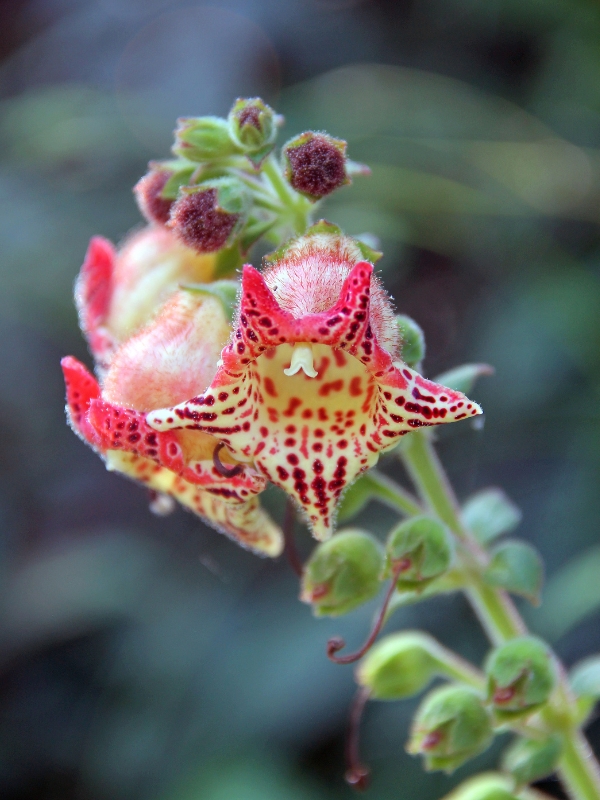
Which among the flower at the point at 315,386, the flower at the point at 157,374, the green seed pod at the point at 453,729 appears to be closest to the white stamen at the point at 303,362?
the flower at the point at 315,386

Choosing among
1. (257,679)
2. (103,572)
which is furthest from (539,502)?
(103,572)

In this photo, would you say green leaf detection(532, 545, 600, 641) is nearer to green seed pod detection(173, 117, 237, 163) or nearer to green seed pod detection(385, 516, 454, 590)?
green seed pod detection(385, 516, 454, 590)

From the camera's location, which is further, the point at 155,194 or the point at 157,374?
the point at 155,194

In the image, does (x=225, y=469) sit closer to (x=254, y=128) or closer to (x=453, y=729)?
(x=254, y=128)

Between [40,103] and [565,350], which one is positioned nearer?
[565,350]

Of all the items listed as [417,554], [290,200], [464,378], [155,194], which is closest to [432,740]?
[417,554]

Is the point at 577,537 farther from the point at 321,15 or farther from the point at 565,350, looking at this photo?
the point at 321,15
